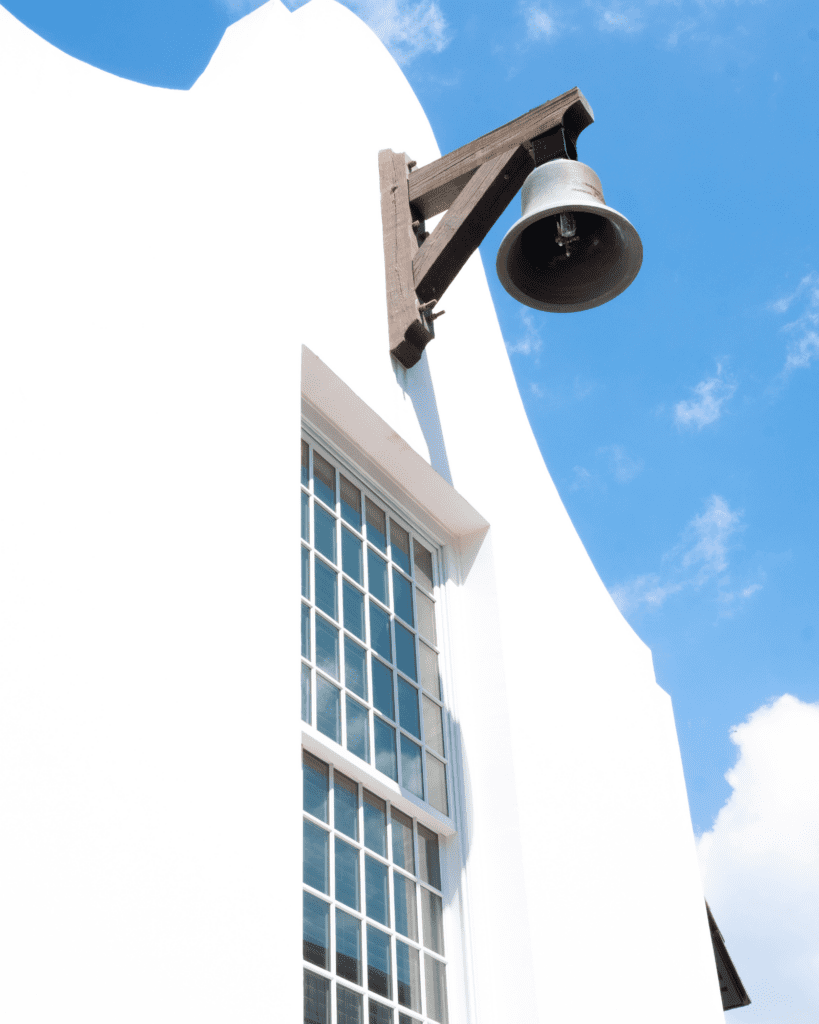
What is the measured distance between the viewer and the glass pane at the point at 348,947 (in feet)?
14.7

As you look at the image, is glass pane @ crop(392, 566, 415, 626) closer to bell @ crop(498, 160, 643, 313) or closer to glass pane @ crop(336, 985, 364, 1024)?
bell @ crop(498, 160, 643, 313)

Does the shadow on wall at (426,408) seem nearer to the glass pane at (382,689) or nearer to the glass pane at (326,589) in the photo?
the glass pane at (326,589)

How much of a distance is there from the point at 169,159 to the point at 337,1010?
343cm

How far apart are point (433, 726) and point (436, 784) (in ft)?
0.93

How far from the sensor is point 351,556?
5.64m

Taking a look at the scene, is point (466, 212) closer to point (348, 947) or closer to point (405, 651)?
point (405, 651)

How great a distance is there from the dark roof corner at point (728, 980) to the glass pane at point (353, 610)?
16.2 feet

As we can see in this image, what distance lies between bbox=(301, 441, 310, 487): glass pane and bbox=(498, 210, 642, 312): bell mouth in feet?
3.99

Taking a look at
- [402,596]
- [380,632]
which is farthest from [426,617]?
[380,632]

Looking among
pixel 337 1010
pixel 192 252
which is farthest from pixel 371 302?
pixel 337 1010

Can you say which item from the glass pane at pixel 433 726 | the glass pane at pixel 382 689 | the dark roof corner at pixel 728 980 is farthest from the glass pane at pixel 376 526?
the dark roof corner at pixel 728 980

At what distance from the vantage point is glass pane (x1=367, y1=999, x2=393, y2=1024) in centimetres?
456

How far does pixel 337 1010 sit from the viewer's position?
14.3ft

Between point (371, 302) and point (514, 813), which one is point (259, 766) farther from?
point (371, 302)
